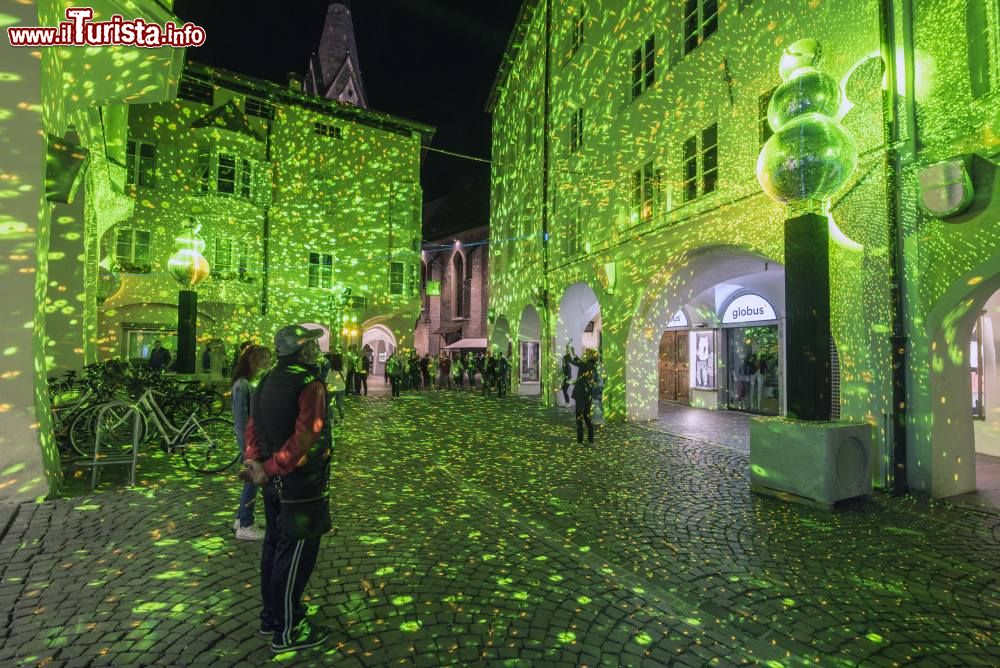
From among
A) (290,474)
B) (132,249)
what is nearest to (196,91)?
(132,249)

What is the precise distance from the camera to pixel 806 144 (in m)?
5.62

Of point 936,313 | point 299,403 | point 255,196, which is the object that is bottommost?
point 299,403

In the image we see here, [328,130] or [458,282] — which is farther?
[458,282]

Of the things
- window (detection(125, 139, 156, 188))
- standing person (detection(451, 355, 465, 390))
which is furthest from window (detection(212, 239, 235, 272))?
standing person (detection(451, 355, 465, 390))

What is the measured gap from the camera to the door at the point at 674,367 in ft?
55.8

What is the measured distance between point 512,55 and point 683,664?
86.1 ft

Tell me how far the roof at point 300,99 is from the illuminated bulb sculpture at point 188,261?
676 inches

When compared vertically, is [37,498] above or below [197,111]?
below

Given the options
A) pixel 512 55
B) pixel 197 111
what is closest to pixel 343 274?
pixel 197 111

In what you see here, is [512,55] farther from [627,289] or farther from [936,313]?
[936,313]

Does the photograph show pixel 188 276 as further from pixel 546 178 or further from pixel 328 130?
pixel 328 130

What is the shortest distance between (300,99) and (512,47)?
1061 cm

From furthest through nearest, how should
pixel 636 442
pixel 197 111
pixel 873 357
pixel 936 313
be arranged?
pixel 197 111 < pixel 636 442 < pixel 873 357 < pixel 936 313

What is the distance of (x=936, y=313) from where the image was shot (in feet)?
20.5
